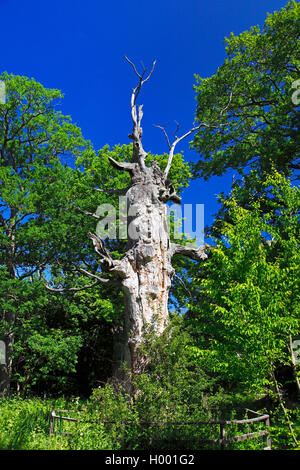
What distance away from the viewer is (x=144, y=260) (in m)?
8.94

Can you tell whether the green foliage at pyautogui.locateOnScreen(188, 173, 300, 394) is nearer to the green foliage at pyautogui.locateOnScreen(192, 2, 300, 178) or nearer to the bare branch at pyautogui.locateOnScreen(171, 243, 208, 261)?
the bare branch at pyautogui.locateOnScreen(171, 243, 208, 261)

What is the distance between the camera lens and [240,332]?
5.93m

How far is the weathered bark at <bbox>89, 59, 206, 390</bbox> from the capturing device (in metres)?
8.18

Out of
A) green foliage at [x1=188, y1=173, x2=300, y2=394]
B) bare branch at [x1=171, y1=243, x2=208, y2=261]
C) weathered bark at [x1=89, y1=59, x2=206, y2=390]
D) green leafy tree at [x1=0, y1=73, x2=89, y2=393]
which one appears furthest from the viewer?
green leafy tree at [x1=0, y1=73, x2=89, y2=393]

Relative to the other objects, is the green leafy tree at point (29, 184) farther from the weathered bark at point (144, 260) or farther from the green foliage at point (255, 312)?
the green foliage at point (255, 312)

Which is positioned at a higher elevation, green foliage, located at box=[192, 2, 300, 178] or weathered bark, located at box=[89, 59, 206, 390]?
green foliage, located at box=[192, 2, 300, 178]

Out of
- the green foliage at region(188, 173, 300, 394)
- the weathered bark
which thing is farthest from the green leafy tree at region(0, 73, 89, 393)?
the green foliage at region(188, 173, 300, 394)

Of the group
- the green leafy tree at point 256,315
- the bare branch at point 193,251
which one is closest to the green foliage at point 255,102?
the bare branch at point 193,251

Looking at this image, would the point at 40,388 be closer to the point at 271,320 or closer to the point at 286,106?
the point at 271,320

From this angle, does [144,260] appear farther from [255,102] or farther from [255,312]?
[255,102]

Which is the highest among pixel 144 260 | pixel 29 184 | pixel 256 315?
pixel 29 184

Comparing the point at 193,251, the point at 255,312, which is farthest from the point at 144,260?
the point at 255,312

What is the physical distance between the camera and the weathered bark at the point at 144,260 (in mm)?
8180

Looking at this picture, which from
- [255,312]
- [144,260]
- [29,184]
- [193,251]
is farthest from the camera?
[29,184]
